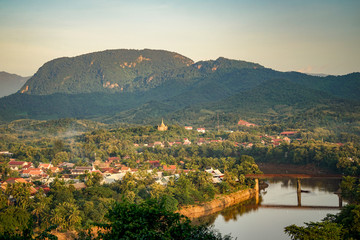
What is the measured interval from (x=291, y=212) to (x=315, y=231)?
1427 centimetres

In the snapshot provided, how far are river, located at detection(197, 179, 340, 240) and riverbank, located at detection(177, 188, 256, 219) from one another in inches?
36.3

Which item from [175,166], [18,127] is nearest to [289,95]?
[18,127]

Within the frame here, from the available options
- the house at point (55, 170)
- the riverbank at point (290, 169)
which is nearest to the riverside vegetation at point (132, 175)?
the riverbank at point (290, 169)

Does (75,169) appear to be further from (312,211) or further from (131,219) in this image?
(131,219)

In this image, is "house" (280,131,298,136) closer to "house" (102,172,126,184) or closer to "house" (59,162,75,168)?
"house" (59,162,75,168)

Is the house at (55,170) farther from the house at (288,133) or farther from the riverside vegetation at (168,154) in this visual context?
the house at (288,133)

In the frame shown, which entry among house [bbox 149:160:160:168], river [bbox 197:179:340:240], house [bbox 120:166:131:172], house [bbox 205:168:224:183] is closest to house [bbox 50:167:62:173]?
house [bbox 120:166:131:172]

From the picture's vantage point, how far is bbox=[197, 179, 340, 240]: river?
107 ft

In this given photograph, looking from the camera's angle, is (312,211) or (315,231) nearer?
(315,231)

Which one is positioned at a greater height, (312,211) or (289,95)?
(289,95)

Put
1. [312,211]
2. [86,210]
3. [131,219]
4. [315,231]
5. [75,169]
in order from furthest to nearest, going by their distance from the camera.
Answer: [75,169], [312,211], [86,210], [315,231], [131,219]

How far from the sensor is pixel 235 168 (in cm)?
5047

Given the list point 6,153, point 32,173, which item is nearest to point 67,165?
point 32,173

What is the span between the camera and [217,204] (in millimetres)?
40375
